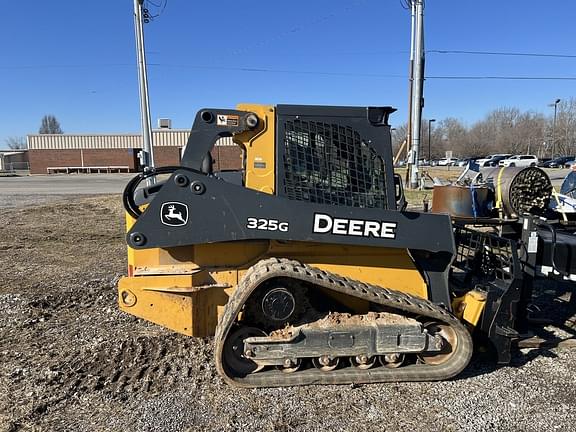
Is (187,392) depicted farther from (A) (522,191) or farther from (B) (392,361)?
(A) (522,191)

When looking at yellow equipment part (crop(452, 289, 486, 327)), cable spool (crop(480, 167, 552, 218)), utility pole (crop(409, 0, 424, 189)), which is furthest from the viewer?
utility pole (crop(409, 0, 424, 189))

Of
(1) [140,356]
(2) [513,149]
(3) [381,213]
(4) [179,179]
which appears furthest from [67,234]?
(2) [513,149]

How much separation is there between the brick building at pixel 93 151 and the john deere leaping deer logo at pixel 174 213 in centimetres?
4760

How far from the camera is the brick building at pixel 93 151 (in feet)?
164

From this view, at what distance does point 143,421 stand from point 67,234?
850 cm

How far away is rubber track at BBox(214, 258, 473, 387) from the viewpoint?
3432 mm

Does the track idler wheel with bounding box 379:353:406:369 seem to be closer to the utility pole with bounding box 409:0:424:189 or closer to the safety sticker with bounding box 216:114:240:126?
the safety sticker with bounding box 216:114:240:126

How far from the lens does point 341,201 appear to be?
11.9 ft

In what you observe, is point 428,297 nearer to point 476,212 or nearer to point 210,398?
point 210,398

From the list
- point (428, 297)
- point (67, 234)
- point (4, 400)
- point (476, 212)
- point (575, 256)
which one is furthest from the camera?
point (67, 234)

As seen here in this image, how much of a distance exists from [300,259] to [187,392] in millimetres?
1372

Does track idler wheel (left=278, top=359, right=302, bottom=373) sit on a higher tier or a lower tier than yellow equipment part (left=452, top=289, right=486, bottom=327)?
lower

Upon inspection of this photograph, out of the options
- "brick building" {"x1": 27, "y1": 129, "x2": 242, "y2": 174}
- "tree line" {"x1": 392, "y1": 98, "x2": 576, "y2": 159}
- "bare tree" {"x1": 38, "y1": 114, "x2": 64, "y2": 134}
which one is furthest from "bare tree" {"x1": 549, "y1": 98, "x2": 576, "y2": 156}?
"bare tree" {"x1": 38, "y1": 114, "x2": 64, "y2": 134}

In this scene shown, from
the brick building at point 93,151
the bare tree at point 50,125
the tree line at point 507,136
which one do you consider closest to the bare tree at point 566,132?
the tree line at point 507,136
